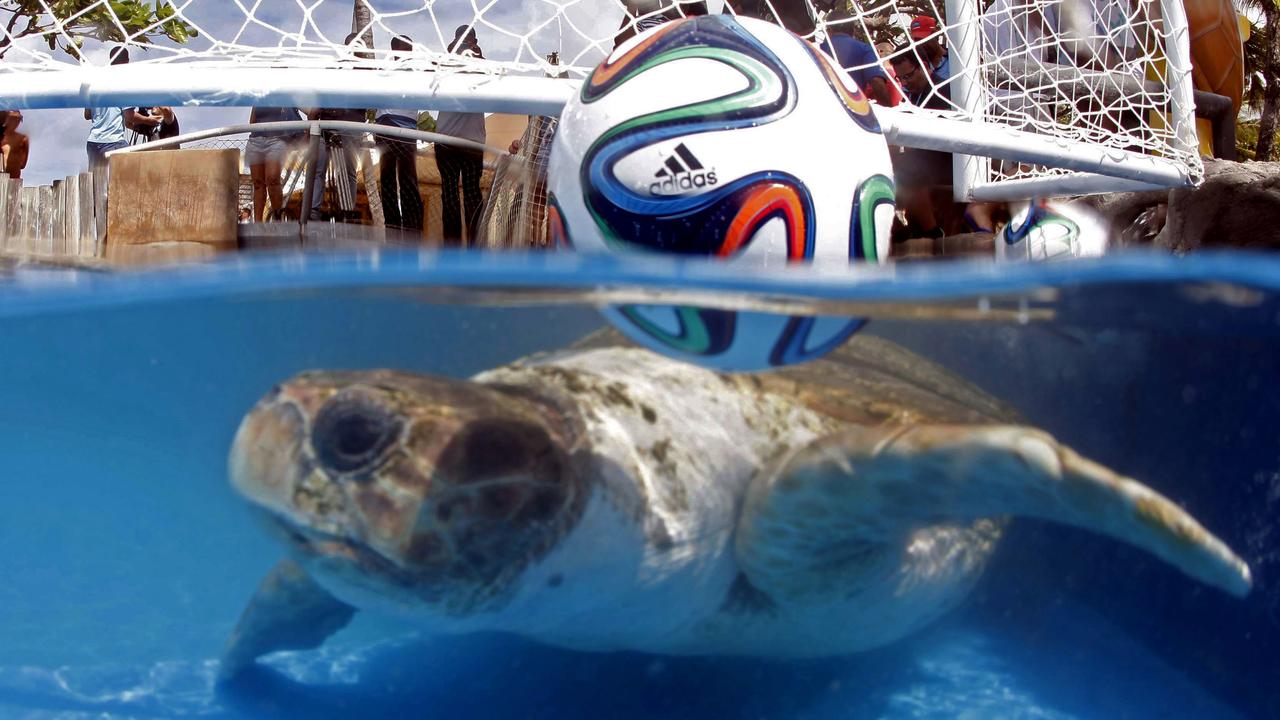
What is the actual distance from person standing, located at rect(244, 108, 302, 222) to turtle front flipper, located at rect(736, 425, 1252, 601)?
5.40 meters

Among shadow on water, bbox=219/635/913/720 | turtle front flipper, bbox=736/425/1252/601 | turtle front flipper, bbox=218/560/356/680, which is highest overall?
turtle front flipper, bbox=736/425/1252/601

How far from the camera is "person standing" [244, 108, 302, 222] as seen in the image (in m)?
6.92

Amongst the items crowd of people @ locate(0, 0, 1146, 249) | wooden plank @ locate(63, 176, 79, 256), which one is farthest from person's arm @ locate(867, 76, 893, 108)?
wooden plank @ locate(63, 176, 79, 256)

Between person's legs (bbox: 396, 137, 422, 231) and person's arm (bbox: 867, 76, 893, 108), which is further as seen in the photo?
person's legs (bbox: 396, 137, 422, 231)

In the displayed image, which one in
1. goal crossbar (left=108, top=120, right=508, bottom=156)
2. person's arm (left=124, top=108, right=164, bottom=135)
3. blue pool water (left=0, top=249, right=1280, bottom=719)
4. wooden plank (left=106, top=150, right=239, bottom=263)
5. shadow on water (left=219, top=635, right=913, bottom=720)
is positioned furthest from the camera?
person's arm (left=124, top=108, right=164, bottom=135)

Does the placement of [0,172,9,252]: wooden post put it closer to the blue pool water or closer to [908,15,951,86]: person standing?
the blue pool water

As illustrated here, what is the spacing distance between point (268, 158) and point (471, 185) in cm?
165

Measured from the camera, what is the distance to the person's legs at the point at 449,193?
21.9 feet

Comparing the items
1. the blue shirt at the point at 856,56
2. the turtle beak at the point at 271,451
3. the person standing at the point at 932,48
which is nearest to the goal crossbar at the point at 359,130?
the blue shirt at the point at 856,56

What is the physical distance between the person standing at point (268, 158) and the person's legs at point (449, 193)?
1055 millimetres

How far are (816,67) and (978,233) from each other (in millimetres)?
4772

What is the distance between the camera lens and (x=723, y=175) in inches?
91.0

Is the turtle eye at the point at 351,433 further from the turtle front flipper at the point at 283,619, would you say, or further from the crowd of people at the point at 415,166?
the crowd of people at the point at 415,166

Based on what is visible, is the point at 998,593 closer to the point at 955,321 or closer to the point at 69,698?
the point at 955,321
